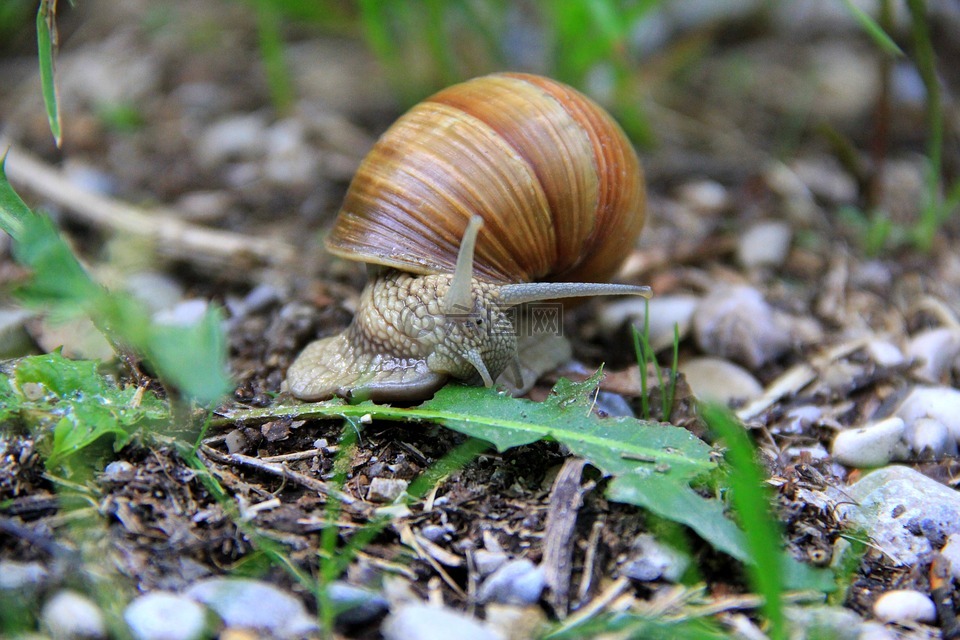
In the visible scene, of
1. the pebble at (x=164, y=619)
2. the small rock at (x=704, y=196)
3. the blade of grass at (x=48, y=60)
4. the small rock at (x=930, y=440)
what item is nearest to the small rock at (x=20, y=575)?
the pebble at (x=164, y=619)

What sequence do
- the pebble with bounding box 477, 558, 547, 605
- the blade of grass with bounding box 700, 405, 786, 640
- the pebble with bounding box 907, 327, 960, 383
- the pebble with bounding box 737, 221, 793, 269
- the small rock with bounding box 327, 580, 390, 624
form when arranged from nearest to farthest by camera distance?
1. the blade of grass with bounding box 700, 405, 786, 640
2. the small rock with bounding box 327, 580, 390, 624
3. the pebble with bounding box 477, 558, 547, 605
4. the pebble with bounding box 907, 327, 960, 383
5. the pebble with bounding box 737, 221, 793, 269

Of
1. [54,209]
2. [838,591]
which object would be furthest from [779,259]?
[54,209]

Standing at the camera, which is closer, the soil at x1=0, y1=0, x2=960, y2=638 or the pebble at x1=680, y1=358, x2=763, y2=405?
the soil at x1=0, y1=0, x2=960, y2=638

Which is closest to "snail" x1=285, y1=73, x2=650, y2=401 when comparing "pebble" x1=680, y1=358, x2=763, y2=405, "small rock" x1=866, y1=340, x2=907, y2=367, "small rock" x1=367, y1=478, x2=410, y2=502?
"small rock" x1=367, y1=478, x2=410, y2=502

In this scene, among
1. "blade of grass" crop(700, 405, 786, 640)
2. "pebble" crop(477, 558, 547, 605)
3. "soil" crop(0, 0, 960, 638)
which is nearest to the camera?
"blade of grass" crop(700, 405, 786, 640)

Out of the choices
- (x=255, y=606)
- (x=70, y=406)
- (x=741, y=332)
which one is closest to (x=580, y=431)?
(x=255, y=606)

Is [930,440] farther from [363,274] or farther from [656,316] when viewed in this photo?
[363,274]

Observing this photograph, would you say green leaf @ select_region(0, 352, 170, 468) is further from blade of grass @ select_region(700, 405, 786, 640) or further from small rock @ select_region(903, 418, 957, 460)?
small rock @ select_region(903, 418, 957, 460)
